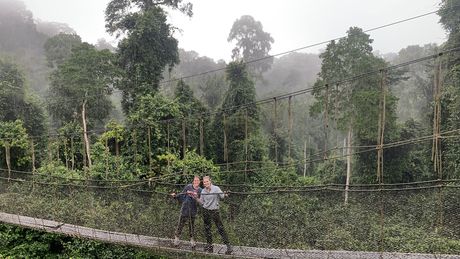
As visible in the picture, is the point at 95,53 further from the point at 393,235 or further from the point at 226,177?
the point at 393,235

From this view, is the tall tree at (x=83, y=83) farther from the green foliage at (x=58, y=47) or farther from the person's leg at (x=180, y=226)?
the person's leg at (x=180, y=226)

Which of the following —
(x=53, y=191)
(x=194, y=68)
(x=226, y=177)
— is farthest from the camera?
(x=194, y=68)

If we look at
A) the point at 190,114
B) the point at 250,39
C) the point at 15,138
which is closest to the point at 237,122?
the point at 190,114

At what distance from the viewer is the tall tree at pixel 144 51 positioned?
46.0 ft

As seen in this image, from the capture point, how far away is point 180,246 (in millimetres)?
4859

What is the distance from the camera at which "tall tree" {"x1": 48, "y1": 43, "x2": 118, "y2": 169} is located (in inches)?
564

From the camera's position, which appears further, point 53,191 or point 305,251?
point 53,191

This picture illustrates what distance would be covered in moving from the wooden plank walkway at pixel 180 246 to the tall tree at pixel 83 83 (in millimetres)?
7788

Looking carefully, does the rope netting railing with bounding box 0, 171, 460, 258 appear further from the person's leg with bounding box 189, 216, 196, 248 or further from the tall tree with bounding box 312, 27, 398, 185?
the tall tree with bounding box 312, 27, 398, 185

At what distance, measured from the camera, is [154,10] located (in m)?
14.6

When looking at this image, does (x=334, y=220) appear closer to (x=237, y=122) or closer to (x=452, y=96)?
(x=452, y=96)

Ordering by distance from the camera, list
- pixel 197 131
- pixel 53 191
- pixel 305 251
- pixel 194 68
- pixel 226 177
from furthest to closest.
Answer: pixel 194 68
pixel 197 131
pixel 226 177
pixel 53 191
pixel 305 251

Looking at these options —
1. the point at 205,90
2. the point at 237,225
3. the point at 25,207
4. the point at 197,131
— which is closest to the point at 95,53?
the point at 197,131

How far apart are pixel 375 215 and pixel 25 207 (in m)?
5.36
